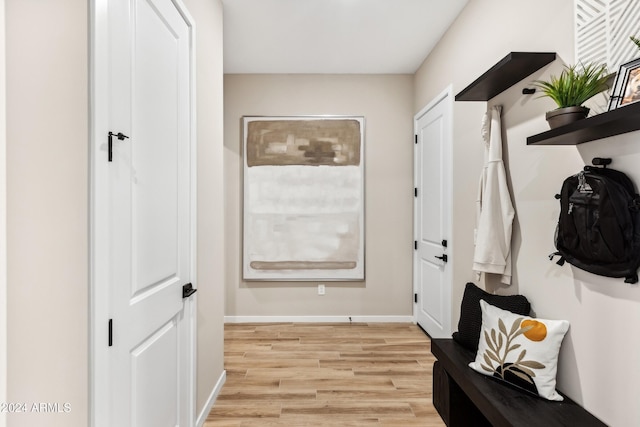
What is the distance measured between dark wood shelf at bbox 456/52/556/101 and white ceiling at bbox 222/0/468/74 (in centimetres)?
90

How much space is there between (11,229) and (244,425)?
73.2 inches

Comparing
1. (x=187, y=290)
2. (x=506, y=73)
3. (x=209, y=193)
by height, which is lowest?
(x=187, y=290)

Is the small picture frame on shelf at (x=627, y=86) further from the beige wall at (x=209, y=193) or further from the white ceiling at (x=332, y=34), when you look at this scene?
the beige wall at (x=209, y=193)

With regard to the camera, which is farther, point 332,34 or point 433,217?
point 433,217

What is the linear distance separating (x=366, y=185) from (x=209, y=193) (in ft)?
7.23

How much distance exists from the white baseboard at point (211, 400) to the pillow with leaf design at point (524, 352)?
1543mm

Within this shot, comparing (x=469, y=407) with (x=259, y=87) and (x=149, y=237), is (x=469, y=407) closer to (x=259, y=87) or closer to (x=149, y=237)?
(x=149, y=237)

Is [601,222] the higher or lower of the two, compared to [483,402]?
higher

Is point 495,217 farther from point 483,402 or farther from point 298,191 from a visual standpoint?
point 298,191

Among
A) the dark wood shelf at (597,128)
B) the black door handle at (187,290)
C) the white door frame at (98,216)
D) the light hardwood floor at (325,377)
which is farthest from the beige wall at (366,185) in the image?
the white door frame at (98,216)

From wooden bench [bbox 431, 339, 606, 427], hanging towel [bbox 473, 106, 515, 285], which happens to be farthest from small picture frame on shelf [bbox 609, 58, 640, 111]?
wooden bench [bbox 431, 339, 606, 427]

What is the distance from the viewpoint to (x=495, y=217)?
7.25 feet

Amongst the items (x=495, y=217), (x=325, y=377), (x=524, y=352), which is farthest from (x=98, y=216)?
(x=325, y=377)

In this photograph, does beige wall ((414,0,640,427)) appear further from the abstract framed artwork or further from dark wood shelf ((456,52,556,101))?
the abstract framed artwork
